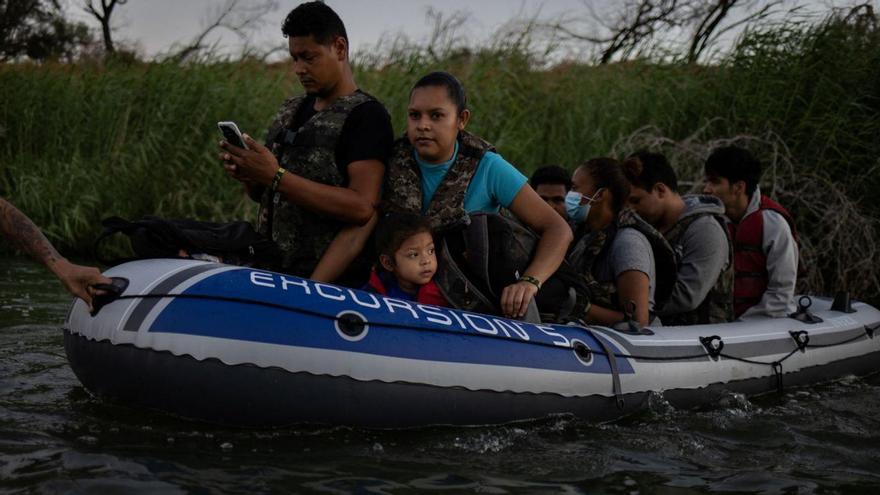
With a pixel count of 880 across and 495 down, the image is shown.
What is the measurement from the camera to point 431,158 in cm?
405

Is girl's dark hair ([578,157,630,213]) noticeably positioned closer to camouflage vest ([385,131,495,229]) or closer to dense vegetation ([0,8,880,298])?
camouflage vest ([385,131,495,229])

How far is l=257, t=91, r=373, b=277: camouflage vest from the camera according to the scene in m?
4.07

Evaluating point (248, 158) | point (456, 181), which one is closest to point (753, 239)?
point (456, 181)

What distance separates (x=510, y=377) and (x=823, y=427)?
1.47m

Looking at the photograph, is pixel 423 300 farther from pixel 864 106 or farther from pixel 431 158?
pixel 864 106

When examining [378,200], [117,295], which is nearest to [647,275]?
[378,200]

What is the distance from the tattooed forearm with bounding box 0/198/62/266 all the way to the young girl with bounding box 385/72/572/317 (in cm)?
133

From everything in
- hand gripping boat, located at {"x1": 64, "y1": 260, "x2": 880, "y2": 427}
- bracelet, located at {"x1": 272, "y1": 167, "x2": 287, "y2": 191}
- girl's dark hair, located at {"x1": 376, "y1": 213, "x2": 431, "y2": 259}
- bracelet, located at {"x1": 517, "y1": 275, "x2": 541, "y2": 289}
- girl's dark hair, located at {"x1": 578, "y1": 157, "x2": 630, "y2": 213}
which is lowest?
hand gripping boat, located at {"x1": 64, "y1": 260, "x2": 880, "y2": 427}

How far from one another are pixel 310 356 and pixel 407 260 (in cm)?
66

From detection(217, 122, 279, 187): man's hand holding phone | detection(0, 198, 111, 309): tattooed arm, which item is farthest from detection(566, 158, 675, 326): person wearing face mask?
detection(0, 198, 111, 309): tattooed arm

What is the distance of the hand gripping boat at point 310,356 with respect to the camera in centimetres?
336

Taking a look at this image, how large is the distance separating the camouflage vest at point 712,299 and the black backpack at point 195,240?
209 cm

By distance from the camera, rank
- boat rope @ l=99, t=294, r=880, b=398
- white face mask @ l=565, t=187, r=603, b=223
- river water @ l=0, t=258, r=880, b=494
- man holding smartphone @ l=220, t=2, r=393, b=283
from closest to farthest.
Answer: river water @ l=0, t=258, r=880, b=494
boat rope @ l=99, t=294, r=880, b=398
man holding smartphone @ l=220, t=2, r=393, b=283
white face mask @ l=565, t=187, r=603, b=223

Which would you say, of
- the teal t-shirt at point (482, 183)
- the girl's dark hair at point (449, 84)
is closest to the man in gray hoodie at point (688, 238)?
the teal t-shirt at point (482, 183)
